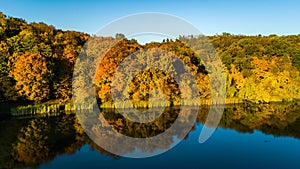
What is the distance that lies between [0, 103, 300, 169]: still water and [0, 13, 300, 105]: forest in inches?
248

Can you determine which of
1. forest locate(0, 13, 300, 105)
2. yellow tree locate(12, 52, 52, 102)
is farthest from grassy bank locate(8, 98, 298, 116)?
yellow tree locate(12, 52, 52, 102)

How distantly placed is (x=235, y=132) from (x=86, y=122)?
34.7 ft

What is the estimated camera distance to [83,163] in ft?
44.4

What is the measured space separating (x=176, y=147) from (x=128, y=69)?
54.3ft

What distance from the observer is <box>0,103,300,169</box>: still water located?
13.4 metres

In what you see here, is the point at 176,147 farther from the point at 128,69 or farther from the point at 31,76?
the point at 31,76

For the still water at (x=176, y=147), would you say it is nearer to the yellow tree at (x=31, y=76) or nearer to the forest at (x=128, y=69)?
the yellow tree at (x=31, y=76)

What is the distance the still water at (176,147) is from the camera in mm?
13422

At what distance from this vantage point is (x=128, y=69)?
3153 cm

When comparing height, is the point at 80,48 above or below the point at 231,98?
above

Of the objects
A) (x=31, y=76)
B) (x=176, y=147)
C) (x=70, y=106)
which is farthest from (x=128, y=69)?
(x=176, y=147)

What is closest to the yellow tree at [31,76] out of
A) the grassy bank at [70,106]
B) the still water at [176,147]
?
the grassy bank at [70,106]

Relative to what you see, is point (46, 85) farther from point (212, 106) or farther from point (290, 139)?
point (290, 139)

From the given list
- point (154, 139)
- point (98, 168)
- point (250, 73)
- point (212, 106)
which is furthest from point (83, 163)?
point (250, 73)
